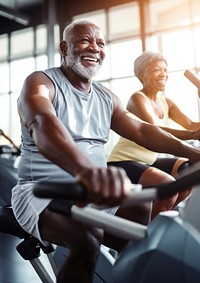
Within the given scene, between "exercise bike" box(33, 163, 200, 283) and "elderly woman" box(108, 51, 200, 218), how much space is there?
556mm

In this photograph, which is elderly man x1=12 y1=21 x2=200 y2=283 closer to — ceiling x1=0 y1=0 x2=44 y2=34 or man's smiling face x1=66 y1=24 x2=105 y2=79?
man's smiling face x1=66 y1=24 x2=105 y2=79

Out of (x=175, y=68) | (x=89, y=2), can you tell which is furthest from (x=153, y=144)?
(x=89, y=2)

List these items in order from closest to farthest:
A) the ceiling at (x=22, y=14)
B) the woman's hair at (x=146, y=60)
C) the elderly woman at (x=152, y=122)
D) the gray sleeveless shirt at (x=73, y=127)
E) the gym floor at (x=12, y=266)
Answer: the gray sleeveless shirt at (x=73, y=127) → the elderly woman at (x=152, y=122) → the gym floor at (x=12, y=266) → the woman's hair at (x=146, y=60) → the ceiling at (x=22, y=14)

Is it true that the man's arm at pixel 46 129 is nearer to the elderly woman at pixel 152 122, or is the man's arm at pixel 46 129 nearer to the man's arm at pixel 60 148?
the man's arm at pixel 60 148

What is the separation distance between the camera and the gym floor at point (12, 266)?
1603mm

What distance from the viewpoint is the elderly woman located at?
56.2 inches

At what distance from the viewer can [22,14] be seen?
7738 millimetres

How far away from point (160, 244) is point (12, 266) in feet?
3.39

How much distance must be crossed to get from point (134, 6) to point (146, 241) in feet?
21.5

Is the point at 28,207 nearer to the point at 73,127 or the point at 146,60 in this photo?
the point at 73,127

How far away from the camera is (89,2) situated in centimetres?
738

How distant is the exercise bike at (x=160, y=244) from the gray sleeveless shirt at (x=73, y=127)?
371 millimetres

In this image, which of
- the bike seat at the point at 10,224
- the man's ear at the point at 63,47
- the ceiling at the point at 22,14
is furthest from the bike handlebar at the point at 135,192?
the ceiling at the point at 22,14

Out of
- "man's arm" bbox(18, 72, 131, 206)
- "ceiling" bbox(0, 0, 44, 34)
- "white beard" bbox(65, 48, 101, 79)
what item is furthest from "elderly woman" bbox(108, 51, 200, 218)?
"ceiling" bbox(0, 0, 44, 34)
